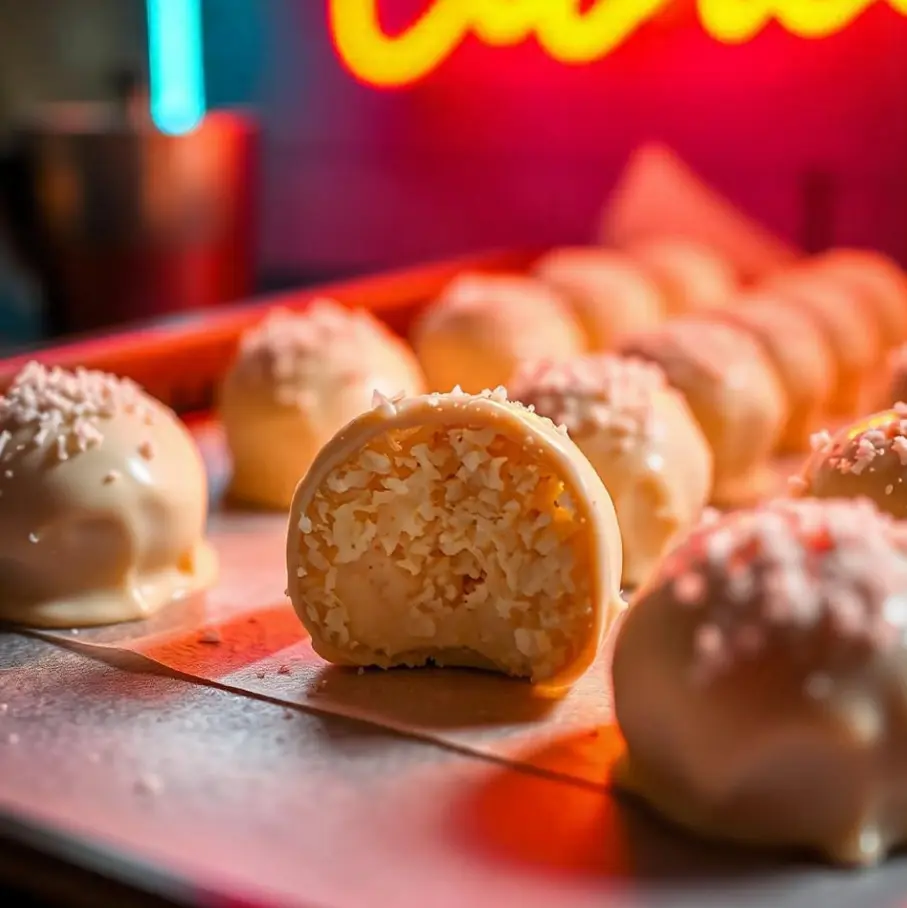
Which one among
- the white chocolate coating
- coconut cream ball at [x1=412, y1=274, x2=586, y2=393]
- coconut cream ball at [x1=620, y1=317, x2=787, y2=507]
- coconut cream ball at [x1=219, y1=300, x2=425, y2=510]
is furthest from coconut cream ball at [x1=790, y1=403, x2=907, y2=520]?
Answer: coconut cream ball at [x1=412, y1=274, x2=586, y2=393]

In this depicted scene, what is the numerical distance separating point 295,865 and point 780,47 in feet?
7.62

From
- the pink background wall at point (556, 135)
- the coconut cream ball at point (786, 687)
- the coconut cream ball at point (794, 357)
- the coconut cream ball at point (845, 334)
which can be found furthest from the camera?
the pink background wall at point (556, 135)

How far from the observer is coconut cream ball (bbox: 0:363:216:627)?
1.63 metres

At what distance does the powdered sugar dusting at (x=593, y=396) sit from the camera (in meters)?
1.78

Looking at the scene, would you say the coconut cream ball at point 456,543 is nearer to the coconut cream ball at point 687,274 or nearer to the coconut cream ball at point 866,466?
the coconut cream ball at point 866,466

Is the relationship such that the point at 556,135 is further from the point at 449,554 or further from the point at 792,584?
the point at 792,584

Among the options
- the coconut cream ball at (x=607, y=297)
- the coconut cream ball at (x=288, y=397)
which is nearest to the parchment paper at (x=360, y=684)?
the coconut cream ball at (x=288, y=397)

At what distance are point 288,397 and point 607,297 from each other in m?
0.85

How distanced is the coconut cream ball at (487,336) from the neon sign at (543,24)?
1.70 feet

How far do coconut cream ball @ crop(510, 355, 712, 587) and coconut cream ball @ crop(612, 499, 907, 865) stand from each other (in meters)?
0.61

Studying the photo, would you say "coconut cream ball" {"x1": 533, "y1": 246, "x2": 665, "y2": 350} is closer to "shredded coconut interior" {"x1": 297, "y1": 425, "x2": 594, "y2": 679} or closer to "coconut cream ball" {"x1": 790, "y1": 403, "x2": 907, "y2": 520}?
"coconut cream ball" {"x1": 790, "y1": 403, "x2": 907, "y2": 520}

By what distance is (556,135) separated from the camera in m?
3.27

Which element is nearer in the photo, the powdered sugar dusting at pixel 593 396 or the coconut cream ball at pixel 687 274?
the powdered sugar dusting at pixel 593 396

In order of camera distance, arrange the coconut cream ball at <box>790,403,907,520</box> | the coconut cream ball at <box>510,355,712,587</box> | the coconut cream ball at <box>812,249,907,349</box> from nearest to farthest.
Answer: the coconut cream ball at <box>790,403,907,520</box>, the coconut cream ball at <box>510,355,712,587</box>, the coconut cream ball at <box>812,249,907,349</box>
